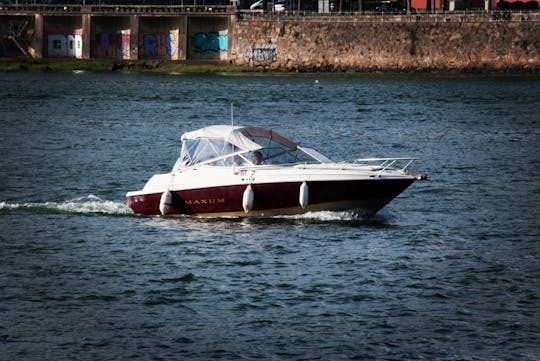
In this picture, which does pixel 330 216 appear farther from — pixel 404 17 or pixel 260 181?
pixel 404 17

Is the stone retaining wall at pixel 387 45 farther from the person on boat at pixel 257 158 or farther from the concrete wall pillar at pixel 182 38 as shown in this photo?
the person on boat at pixel 257 158

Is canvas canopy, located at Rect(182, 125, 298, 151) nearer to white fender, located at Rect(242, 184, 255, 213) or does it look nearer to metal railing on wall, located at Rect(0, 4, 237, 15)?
white fender, located at Rect(242, 184, 255, 213)

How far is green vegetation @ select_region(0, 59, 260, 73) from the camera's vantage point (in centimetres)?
12950

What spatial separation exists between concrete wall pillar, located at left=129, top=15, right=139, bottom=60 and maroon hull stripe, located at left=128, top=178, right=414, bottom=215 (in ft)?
320

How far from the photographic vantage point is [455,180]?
156 feet

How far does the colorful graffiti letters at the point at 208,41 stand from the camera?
131m

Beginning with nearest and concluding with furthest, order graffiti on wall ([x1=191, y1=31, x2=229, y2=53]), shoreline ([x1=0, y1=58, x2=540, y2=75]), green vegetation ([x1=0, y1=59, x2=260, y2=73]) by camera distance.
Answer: shoreline ([x1=0, y1=58, x2=540, y2=75])
green vegetation ([x1=0, y1=59, x2=260, y2=73])
graffiti on wall ([x1=191, y1=31, x2=229, y2=53])

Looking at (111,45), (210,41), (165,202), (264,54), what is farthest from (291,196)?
(111,45)

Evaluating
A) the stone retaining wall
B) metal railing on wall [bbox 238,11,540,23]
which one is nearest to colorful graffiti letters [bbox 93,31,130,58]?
the stone retaining wall

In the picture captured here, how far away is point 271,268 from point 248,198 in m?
4.86

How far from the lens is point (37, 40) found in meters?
135

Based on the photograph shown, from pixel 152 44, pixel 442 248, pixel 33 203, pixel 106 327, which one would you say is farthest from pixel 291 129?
pixel 152 44

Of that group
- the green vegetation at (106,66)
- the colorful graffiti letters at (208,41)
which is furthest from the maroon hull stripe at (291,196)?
the colorful graffiti letters at (208,41)

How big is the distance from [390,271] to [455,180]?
58.6 feet
